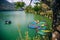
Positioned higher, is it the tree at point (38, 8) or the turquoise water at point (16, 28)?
the tree at point (38, 8)

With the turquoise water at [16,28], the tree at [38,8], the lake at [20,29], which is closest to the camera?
the tree at [38,8]

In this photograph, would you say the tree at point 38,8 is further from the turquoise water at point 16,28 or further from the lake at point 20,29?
the turquoise water at point 16,28

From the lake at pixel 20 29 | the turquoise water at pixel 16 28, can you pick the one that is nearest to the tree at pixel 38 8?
the lake at pixel 20 29

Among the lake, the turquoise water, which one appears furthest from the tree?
the turquoise water

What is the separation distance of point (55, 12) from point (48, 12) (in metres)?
0.65

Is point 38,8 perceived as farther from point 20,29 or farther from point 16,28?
point 16,28

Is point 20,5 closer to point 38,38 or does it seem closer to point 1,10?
point 38,38

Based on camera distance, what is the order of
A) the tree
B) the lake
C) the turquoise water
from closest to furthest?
the tree
the lake
the turquoise water

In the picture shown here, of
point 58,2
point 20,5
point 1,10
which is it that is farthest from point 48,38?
point 1,10

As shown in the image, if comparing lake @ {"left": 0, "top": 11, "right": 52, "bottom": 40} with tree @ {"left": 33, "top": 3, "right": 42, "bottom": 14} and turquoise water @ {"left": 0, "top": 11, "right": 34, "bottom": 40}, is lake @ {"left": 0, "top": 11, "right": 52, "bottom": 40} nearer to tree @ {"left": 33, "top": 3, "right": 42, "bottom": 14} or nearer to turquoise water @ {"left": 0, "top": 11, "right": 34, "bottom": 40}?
turquoise water @ {"left": 0, "top": 11, "right": 34, "bottom": 40}

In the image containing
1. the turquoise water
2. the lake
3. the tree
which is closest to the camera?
the tree

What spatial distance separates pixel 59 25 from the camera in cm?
130

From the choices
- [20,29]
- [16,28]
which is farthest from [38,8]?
[16,28]

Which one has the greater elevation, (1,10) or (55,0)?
(55,0)
